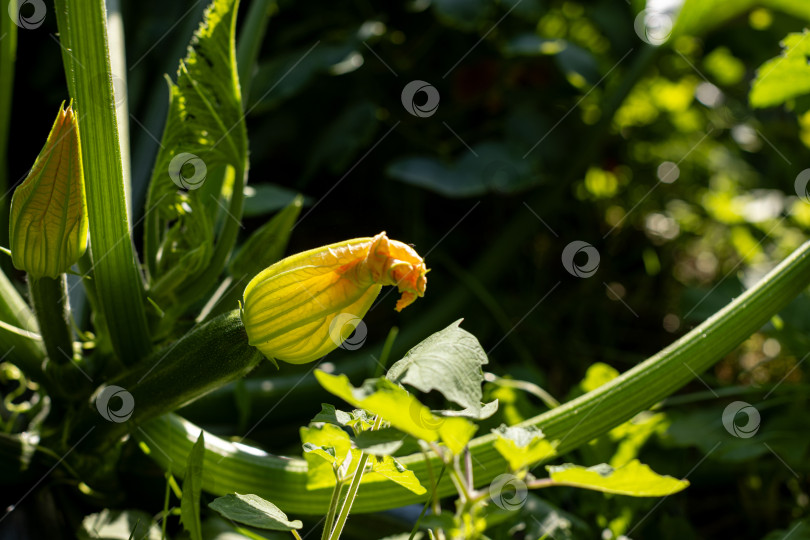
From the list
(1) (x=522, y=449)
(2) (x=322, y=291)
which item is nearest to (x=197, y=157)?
(2) (x=322, y=291)

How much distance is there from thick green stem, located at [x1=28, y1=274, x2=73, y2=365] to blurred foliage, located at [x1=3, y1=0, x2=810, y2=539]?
403 millimetres

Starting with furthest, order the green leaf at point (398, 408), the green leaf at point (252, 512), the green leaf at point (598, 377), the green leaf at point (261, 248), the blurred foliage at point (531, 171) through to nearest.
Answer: the blurred foliage at point (531, 171) < the green leaf at point (598, 377) < the green leaf at point (261, 248) < the green leaf at point (252, 512) < the green leaf at point (398, 408)

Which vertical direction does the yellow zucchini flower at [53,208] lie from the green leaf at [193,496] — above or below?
above

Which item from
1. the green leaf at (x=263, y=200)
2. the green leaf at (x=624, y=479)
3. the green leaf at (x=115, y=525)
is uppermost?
the green leaf at (x=263, y=200)

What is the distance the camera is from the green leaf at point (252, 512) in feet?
1.90

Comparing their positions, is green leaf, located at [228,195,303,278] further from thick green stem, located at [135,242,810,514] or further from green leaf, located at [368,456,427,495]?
green leaf, located at [368,456,427,495]

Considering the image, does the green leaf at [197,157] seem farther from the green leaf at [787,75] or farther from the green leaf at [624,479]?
the green leaf at [787,75]

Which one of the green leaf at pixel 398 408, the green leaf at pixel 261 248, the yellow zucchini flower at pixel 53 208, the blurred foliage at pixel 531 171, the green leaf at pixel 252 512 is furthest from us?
the blurred foliage at pixel 531 171

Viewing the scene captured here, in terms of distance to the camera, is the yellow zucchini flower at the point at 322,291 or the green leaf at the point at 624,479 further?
the yellow zucchini flower at the point at 322,291

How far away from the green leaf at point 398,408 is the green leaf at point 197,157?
1.48 ft

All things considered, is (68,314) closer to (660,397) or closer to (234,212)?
(234,212)

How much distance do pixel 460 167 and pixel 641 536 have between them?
0.76 m

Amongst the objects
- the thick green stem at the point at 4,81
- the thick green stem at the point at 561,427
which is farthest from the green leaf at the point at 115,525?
the thick green stem at the point at 4,81

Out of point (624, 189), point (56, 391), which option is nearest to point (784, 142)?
point (624, 189)
